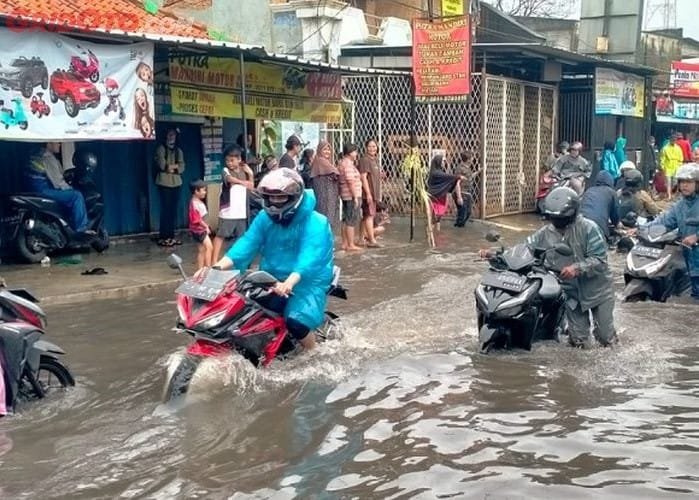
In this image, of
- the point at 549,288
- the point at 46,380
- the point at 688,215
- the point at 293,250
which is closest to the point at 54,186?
the point at 46,380

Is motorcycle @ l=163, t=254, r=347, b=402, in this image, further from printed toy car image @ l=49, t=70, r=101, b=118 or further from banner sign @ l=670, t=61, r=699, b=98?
banner sign @ l=670, t=61, r=699, b=98

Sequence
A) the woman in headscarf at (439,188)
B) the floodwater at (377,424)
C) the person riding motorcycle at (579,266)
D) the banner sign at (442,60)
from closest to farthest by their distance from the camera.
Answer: the floodwater at (377,424), the person riding motorcycle at (579,266), the banner sign at (442,60), the woman in headscarf at (439,188)

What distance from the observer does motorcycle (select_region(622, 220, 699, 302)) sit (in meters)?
9.29

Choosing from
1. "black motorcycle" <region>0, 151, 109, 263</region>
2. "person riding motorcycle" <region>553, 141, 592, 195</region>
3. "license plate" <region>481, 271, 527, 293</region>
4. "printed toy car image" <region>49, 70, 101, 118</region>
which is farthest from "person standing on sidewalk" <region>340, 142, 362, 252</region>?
"license plate" <region>481, 271, 527, 293</region>

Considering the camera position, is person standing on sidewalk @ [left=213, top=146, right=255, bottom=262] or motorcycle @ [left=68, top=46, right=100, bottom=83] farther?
person standing on sidewalk @ [left=213, top=146, right=255, bottom=262]

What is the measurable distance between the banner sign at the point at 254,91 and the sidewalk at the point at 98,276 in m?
2.23

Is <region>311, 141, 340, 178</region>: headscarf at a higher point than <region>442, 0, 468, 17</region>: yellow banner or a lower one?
lower

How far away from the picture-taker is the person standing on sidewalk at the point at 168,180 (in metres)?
14.4

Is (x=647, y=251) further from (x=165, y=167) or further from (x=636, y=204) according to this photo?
(x=165, y=167)

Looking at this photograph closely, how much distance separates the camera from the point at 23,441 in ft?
18.2

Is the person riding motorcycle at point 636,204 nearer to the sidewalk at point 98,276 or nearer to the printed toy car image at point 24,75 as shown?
the sidewalk at point 98,276

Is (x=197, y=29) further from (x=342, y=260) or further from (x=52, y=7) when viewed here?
(x=342, y=260)

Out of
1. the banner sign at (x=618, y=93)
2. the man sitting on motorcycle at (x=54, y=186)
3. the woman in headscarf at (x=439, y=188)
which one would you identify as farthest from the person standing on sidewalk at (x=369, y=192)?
the banner sign at (x=618, y=93)

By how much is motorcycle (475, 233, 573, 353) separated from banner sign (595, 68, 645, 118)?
53.8 feet
